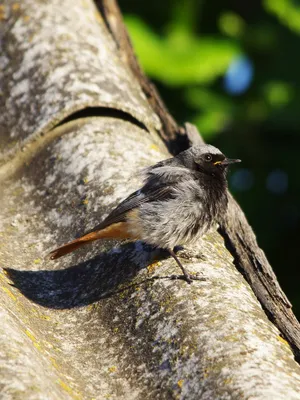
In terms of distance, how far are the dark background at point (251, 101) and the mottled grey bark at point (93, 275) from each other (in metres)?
2.58

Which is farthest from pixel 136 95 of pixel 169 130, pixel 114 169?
pixel 114 169

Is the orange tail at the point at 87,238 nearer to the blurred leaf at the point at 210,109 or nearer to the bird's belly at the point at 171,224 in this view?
the bird's belly at the point at 171,224

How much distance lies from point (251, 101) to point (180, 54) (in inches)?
45.2

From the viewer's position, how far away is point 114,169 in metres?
5.06

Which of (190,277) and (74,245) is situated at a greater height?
(74,245)

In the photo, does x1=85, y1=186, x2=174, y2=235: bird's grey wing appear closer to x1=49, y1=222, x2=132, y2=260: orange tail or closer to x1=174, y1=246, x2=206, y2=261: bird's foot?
x1=49, y1=222, x2=132, y2=260: orange tail

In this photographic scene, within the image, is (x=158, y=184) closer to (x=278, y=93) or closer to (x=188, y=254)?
(x=188, y=254)

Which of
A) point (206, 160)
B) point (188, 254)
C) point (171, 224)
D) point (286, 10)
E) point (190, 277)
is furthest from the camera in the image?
point (286, 10)

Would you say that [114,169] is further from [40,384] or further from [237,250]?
A: [40,384]

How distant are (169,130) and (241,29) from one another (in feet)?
13.5

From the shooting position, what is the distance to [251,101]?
971cm

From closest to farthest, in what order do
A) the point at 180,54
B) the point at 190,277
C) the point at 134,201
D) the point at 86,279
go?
the point at 190,277
the point at 86,279
the point at 134,201
the point at 180,54

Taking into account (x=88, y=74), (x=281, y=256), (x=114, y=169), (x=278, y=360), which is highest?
(x=88, y=74)

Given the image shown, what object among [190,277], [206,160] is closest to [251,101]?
[206,160]
